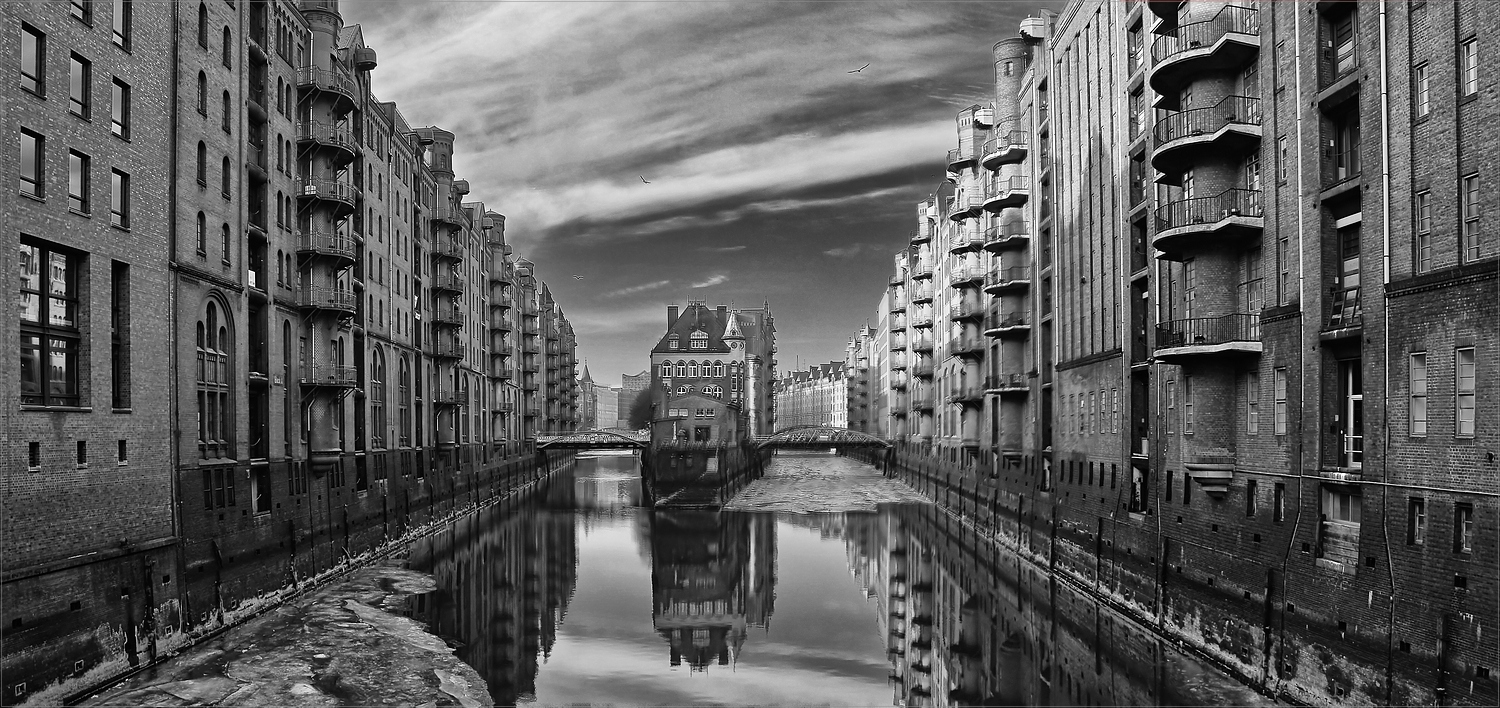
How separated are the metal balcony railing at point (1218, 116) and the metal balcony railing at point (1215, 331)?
14.3 ft

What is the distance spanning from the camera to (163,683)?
21.0m

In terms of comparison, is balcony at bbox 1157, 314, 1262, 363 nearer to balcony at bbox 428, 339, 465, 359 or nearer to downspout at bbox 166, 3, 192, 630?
downspout at bbox 166, 3, 192, 630

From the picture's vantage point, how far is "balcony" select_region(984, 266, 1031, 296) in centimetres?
4684

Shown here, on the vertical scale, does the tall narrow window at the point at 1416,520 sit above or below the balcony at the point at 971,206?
below

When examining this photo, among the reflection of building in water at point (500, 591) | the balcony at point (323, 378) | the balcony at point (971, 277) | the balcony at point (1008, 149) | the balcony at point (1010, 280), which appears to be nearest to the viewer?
the reflection of building in water at point (500, 591)

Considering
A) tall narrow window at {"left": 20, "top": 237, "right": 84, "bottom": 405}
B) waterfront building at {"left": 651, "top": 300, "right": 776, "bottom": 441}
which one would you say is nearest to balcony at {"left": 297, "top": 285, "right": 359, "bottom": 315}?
tall narrow window at {"left": 20, "top": 237, "right": 84, "bottom": 405}

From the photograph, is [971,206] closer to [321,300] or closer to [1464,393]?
[321,300]

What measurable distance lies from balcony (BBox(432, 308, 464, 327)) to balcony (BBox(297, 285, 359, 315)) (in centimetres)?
2261

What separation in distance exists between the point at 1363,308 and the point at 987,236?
30970 millimetres

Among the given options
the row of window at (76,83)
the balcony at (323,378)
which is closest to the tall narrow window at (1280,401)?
the row of window at (76,83)

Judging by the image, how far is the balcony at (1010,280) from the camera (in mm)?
46844

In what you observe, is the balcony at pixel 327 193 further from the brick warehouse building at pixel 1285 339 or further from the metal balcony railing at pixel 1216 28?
the metal balcony railing at pixel 1216 28

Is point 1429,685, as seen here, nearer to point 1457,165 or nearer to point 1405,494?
point 1405,494

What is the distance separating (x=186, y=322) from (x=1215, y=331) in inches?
997
